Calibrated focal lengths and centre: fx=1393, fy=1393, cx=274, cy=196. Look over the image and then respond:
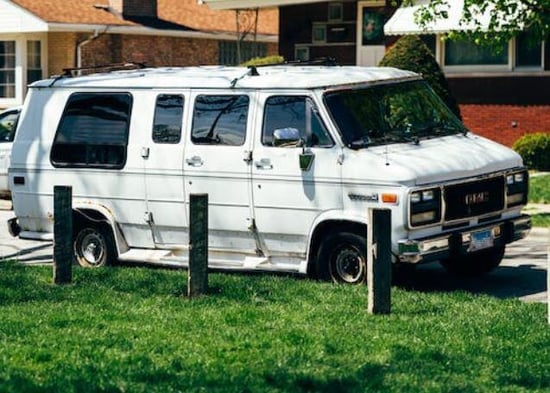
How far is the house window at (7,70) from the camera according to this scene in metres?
39.5

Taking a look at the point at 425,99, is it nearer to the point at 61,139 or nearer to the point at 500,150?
the point at 500,150

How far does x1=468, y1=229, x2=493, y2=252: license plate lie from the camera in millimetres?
12812

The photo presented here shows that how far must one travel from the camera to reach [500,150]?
13.5 metres

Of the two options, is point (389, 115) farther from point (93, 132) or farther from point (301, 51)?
point (301, 51)

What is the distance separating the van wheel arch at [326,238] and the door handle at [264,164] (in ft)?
2.55

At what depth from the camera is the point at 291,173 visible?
43.0 feet

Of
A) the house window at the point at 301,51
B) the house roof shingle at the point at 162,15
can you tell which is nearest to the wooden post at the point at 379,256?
the house window at the point at 301,51

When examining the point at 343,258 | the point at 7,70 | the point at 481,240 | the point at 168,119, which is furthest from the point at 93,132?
the point at 7,70

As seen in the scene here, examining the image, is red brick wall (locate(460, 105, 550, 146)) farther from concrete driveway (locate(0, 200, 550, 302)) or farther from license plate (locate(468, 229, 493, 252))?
license plate (locate(468, 229, 493, 252))

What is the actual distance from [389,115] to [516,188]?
142 centimetres

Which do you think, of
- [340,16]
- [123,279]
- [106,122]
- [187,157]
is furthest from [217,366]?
[340,16]

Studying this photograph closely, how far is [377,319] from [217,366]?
2230 millimetres

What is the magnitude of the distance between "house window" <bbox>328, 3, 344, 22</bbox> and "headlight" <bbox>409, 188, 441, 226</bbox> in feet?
72.9

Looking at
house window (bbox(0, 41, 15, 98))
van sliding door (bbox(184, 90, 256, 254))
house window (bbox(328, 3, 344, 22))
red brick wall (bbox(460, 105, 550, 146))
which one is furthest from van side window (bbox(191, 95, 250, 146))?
house window (bbox(0, 41, 15, 98))
